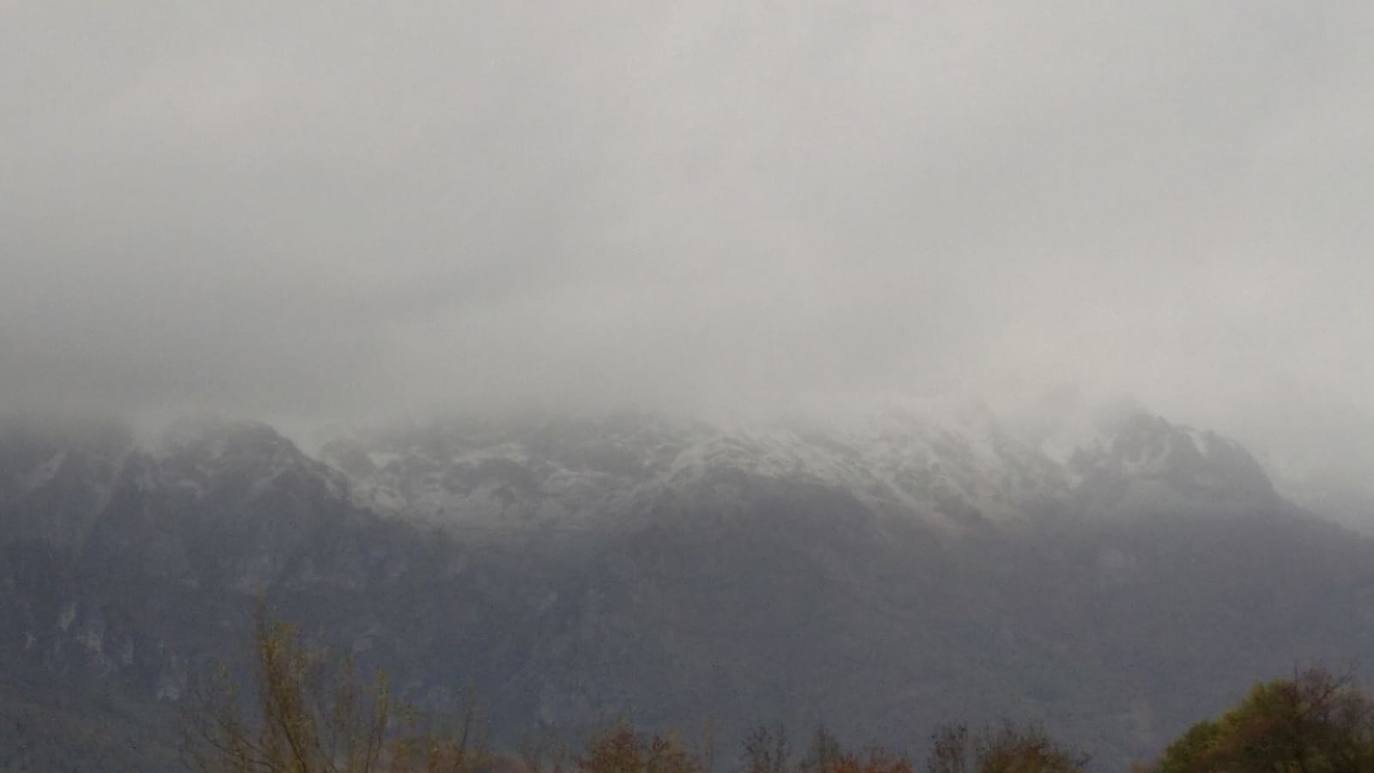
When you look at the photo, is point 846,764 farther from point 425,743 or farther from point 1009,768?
point 425,743

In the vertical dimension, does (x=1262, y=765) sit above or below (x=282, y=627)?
below

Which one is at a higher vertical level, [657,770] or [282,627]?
[282,627]

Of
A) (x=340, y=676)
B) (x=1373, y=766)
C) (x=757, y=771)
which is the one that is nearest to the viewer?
(x=340, y=676)

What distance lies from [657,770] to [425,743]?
34369 mm

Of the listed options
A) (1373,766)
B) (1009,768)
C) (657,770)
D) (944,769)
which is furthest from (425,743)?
(1373,766)

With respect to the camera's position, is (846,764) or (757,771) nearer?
(846,764)

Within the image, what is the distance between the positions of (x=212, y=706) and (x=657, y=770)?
39984 mm

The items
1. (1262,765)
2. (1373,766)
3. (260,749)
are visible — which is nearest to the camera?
(260,749)

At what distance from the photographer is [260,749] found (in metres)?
54.2

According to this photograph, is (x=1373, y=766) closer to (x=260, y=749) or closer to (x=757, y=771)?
(x=757, y=771)

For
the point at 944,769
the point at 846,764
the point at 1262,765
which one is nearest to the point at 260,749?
the point at 846,764

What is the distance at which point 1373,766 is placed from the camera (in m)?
90.2

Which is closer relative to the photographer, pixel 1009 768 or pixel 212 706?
pixel 212 706

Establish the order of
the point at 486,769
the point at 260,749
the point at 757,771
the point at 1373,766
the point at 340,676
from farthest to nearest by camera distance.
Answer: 1. the point at 486,769
2. the point at 757,771
3. the point at 1373,766
4. the point at 340,676
5. the point at 260,749
